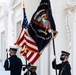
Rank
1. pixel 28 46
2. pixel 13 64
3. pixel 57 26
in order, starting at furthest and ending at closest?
pixel 57 26 → pixel 13 64 → pixel 28 46

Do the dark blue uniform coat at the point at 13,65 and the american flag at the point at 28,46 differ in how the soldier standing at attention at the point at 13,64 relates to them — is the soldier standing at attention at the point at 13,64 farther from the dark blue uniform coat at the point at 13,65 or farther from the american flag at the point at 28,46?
the american flag at the point at 28,46

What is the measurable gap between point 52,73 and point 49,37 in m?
5.04

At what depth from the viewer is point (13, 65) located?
10680 mm

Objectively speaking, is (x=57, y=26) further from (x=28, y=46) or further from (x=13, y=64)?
(x=28, y=46)

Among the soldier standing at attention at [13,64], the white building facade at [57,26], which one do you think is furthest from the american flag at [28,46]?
the white building facade at [57,26]

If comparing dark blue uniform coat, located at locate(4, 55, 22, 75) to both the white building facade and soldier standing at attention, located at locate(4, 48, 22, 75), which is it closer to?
soldier standing at attention, located at locate(4, 48, 22, 75)

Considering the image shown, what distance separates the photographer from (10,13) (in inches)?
775

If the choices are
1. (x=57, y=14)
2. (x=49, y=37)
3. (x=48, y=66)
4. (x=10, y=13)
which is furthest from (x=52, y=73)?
(x=10, y=13)

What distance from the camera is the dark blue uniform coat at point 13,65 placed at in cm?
1054

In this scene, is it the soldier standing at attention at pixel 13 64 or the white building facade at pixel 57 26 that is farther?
the white building facade at pixel 57 26

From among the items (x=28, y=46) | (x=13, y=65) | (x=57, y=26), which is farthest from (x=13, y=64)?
(x=57, y=26)

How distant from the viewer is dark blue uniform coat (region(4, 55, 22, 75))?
34.6 feet

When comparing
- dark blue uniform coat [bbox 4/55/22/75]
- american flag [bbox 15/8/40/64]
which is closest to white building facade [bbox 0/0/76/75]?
dark blue uniform coat [bbox 4/55/22/75]

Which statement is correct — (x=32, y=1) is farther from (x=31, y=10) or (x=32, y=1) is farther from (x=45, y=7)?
(x=45, y=7)
